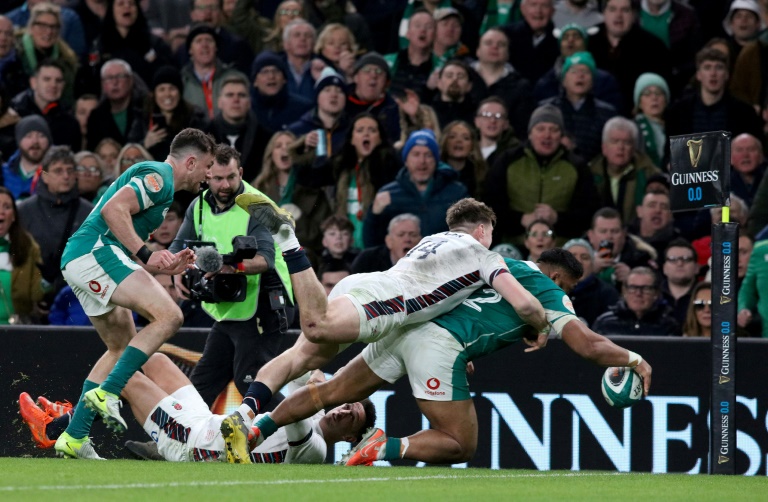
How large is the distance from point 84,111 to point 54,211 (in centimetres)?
193

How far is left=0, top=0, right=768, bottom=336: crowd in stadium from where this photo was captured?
1208 cm

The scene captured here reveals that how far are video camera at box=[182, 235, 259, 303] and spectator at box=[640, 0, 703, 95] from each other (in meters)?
6.47

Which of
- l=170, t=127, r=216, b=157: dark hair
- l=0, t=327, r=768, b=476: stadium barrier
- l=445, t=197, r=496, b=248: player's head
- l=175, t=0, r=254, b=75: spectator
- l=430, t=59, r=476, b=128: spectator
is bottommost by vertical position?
l=0, t=327, r=768, b=476: stadium barrier

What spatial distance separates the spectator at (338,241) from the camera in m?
12.4

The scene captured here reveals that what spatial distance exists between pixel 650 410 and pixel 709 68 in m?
4.05

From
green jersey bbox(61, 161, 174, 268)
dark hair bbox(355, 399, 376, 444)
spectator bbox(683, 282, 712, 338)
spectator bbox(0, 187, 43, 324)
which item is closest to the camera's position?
green jersey bbox(61, 161, 174, 268)

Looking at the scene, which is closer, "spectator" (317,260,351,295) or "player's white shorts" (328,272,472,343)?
"player's white shorts" (328,272,472,343)

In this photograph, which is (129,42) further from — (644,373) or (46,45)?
(644,373)

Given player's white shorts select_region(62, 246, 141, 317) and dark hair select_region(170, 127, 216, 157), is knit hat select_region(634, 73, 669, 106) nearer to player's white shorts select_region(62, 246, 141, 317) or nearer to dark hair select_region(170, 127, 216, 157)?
dark hair select_region(170, 127, 216, 157)

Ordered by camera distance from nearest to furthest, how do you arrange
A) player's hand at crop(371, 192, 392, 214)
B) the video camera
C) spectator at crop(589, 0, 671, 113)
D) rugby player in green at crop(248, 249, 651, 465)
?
rugby player in green at crop(248, 249, 651, 465)
the video camera
player's hand at crop(371, 192, 392, 214)
spectator at crop(589, 0, 671, 113)

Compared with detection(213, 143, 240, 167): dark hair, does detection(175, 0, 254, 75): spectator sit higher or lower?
higher

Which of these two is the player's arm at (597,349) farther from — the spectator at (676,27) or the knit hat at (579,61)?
the spectator at (676,27)

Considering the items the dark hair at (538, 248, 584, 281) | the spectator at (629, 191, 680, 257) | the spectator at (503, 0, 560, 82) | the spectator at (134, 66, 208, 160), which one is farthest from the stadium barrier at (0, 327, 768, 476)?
the spectator at (503, 0, 560, 82)

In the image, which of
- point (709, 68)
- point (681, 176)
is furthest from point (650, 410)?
point (709, 68)
